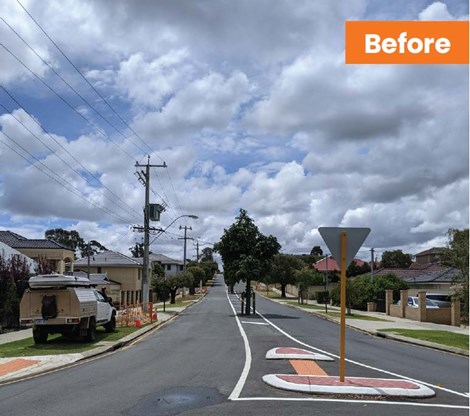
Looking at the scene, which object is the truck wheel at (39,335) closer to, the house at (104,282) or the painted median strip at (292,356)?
the painted median strip at (292,356)

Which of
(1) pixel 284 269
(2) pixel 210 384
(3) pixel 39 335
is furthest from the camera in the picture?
(1) pixel 284 269

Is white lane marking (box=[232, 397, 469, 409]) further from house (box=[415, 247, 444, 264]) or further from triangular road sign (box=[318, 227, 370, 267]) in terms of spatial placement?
house (box=[415, 247, 444, 264])

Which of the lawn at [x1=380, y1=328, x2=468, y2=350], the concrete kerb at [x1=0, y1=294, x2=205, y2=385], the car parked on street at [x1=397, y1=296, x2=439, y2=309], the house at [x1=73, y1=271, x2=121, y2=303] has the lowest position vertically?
the lawn at [x1=380, y1=328, x2=468, y2=350]

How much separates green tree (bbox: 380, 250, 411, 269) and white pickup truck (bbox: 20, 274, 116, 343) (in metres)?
101

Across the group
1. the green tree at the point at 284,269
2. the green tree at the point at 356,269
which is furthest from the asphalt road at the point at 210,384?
the green tree at the point at 356,269

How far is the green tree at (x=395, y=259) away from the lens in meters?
114

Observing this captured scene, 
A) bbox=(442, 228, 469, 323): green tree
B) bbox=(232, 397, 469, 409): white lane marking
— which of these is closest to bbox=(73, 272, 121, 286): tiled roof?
bbox=(442, 228, 469, 323): green tree

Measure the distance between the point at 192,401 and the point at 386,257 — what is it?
368 ft

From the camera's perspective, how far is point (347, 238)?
33.3 ft

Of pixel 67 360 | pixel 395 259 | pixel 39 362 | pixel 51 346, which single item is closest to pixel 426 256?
pixel 395 259

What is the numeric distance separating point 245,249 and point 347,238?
28235 mm

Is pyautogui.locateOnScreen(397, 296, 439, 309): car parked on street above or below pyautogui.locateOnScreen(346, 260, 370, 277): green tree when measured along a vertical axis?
below

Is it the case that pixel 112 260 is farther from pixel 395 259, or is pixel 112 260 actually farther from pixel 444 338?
pixel 395 259

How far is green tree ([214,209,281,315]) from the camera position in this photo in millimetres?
37625
